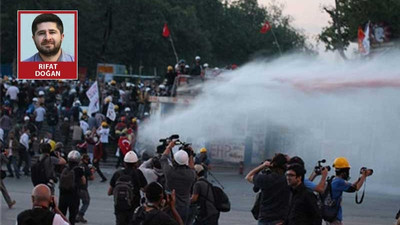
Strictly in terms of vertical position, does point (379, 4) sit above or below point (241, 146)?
above

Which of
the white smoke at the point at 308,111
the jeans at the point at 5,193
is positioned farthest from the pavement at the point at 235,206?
the white smoke at the point at 308,111

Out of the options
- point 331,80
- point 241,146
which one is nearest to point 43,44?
point 331,80

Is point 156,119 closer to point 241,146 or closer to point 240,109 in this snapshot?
point 241,146

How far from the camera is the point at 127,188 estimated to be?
12.7 meters

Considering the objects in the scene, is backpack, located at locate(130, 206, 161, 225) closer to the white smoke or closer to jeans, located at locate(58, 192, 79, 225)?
jeans, located at locate(58, 192, 79, 225)

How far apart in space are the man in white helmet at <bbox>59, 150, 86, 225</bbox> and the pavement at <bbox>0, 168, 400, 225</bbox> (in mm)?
1608

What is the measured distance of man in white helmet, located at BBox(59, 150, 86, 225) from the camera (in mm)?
15164

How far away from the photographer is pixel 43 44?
1355 centimetres

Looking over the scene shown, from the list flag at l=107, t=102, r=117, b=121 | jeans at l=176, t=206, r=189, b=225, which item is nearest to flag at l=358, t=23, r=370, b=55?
flag at l=107, t=102, r=117, b=121

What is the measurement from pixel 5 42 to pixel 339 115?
35.7 meters

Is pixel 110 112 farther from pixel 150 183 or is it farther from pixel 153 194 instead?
pixel 153 194

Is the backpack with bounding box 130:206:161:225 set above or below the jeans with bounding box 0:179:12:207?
above

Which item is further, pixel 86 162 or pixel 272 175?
pixel 86 162

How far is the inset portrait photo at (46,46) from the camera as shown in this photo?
13.6 m
